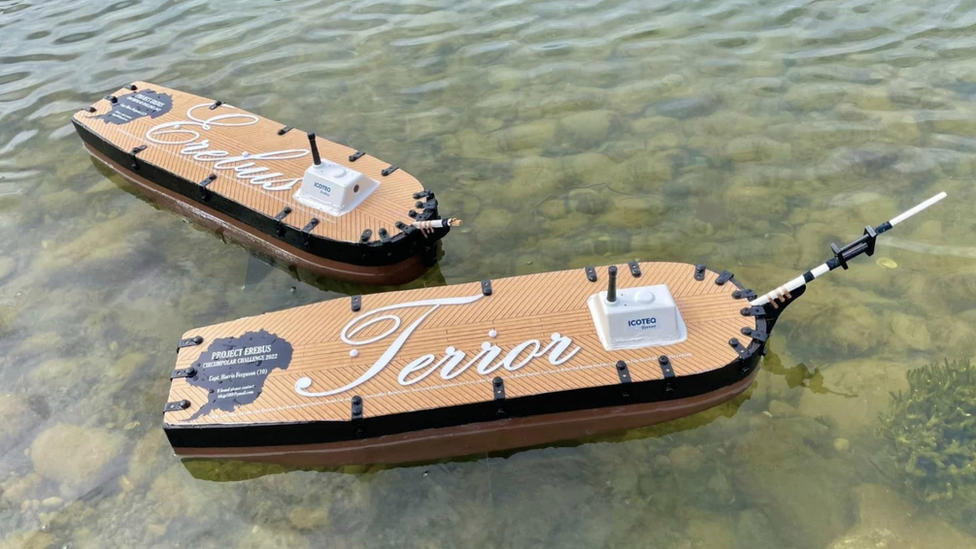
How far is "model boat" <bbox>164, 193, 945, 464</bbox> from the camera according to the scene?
8695mm

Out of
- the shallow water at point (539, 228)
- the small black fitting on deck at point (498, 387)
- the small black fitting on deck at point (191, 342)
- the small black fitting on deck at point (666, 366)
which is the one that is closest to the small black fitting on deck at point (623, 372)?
the small black fitting on deck at point (666, 366)

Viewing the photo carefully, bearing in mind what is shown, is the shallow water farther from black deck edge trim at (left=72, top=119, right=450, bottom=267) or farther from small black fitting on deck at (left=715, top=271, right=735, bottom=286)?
small black fitting on deck at (left=715, top=271, right=735, bottom=286)

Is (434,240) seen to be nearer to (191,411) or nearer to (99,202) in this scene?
(191,411)

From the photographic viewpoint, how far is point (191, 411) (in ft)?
29.1

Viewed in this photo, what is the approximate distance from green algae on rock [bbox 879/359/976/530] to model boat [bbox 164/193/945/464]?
2210 mm

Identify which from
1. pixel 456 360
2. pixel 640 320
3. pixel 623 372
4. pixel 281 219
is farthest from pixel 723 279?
pixel 281 219

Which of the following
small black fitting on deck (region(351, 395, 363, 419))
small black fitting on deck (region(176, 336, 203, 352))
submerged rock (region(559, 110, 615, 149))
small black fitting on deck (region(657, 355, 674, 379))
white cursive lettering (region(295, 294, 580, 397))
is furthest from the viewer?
submerged rock (region(559, 110, 615, 149))

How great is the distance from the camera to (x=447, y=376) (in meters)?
8.81

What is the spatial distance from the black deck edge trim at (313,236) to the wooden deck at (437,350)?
111 cm

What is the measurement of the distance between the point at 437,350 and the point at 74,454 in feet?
18.9

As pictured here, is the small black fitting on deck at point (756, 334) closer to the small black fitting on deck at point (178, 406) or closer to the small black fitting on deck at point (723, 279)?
the small black fitting on deck at point (723, 279)

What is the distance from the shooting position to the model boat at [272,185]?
36.1ft

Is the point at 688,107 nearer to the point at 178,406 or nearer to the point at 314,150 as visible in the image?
the point at 314,150

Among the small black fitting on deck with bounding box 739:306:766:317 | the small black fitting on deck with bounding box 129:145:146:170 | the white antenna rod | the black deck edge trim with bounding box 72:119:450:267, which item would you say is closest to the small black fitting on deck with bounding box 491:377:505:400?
the black deck edge trim with bounding box 72:119:450:267
